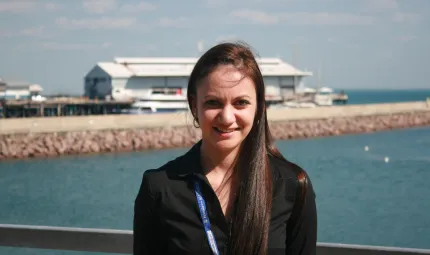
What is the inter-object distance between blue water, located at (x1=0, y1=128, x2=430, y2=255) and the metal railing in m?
11.0

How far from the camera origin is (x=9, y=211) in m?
19.0

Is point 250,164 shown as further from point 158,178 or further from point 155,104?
point 155,104

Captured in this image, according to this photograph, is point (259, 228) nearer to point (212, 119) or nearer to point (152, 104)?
point (212, 119)

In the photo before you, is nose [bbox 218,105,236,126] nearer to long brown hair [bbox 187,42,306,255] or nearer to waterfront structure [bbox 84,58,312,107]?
long brown hair [bbox 187,42,306,255]

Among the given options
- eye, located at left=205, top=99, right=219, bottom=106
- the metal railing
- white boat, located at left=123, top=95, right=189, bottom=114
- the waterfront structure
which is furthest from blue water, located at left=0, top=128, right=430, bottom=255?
the waterfront structure

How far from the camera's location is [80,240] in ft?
8.73

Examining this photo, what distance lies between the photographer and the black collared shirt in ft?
5.60

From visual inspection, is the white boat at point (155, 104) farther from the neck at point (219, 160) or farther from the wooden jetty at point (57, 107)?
the neck at point (219, 160)

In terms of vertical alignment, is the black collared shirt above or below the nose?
below

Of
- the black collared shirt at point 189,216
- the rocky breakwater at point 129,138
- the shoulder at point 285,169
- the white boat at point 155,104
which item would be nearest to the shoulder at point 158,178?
the black collared shirt at point 189,216

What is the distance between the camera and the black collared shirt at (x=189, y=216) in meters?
1.71

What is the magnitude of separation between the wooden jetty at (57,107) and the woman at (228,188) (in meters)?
47.0

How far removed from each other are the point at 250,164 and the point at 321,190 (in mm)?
20597

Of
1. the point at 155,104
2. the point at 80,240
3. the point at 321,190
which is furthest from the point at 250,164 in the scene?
the point at 155,104
